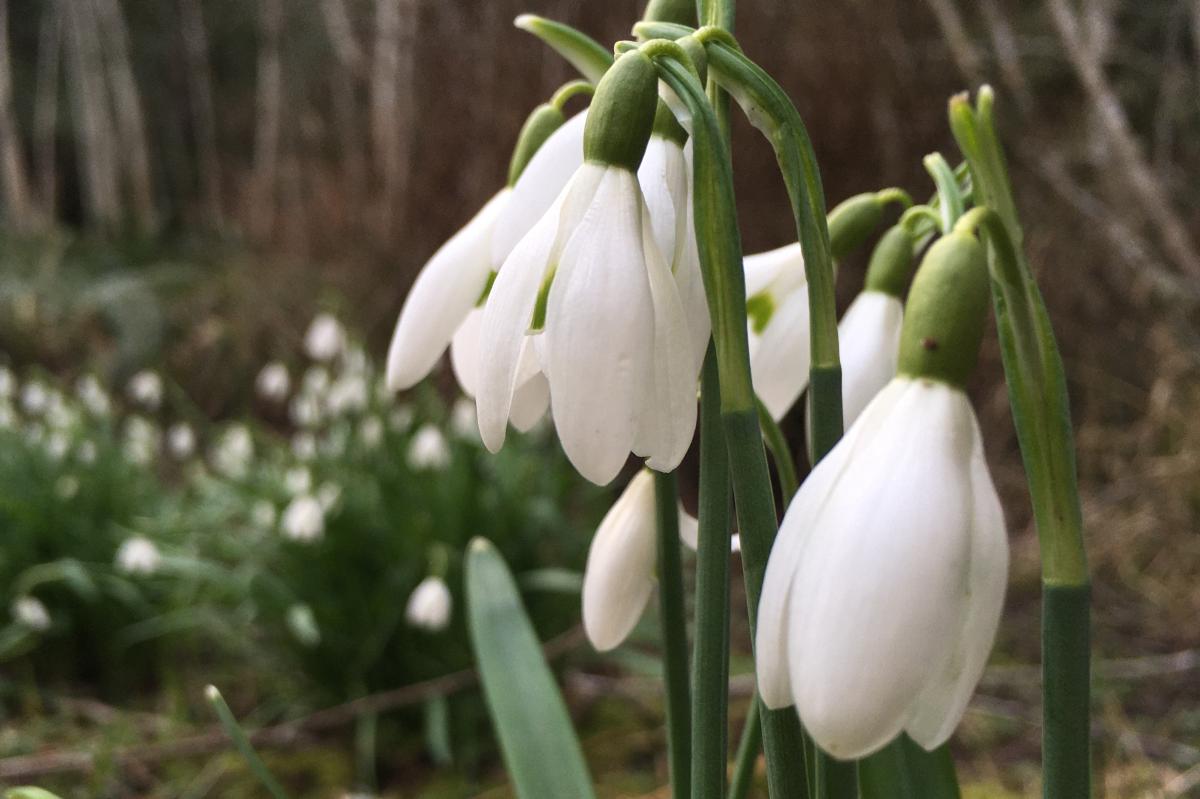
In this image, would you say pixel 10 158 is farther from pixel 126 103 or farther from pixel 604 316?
pixel 604 316

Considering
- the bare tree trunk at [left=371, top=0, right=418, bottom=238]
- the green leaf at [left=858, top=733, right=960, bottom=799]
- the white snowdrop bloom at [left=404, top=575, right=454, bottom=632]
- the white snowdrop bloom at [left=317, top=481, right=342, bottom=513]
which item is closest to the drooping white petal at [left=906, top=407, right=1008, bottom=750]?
the green leaf at [left=858, top=733, right=960, bottom=799]

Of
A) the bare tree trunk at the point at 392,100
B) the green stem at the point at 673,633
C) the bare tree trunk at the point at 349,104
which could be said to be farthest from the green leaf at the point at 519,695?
the bare tree trunk at the point at 349,104

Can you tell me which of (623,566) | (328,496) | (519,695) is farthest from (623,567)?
(328,496)

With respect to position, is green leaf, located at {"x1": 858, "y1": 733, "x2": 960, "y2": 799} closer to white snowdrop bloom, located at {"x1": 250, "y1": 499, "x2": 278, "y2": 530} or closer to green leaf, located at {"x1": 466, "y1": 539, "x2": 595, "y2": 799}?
green leaf, located at {"x1": 466, "y1": 539, "x2": 595, "y2": 799}

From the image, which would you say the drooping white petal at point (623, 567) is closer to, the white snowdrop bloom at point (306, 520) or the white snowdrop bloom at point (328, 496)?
the white snowdrop bloom at point (306, 520)

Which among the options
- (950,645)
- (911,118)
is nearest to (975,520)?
(950,645)

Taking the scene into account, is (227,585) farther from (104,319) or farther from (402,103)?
(104,319)
